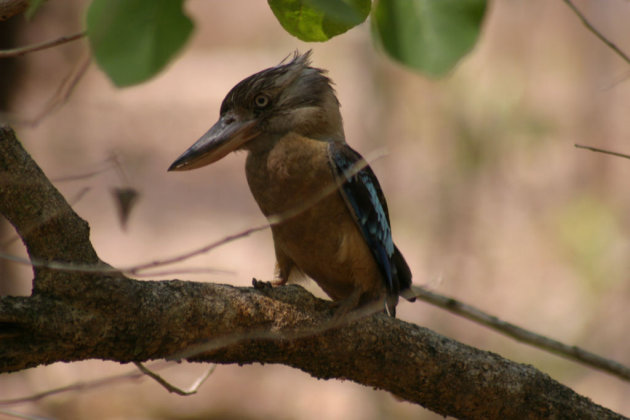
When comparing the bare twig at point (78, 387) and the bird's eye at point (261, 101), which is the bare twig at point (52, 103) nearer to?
the bare twig at point (78, 387)

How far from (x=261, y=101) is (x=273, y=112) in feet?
0.26

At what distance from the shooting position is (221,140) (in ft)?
10.9

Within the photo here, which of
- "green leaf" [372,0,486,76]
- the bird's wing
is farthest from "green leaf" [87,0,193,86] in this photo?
the bird's wing

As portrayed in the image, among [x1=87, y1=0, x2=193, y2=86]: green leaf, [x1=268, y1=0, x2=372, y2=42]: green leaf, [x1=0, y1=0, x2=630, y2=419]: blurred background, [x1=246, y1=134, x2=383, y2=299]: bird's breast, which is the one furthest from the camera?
[x1=0, y1=0, x2=630, y2=419]: blurred background

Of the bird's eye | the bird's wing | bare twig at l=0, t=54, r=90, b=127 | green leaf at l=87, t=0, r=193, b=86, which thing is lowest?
the bird's wing

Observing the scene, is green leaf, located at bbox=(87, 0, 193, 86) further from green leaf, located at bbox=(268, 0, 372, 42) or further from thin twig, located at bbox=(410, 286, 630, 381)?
Answer: thin twig, located at bbox=(410, 286, 630, 381)

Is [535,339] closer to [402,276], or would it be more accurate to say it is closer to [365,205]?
[402,276]

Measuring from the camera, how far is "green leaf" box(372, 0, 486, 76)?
3.20 ft

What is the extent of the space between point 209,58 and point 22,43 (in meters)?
2.29

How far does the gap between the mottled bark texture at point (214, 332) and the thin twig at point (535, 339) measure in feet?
1.76

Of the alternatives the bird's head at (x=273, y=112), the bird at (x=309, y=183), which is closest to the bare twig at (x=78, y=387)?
the bird at (x=309, y=183)

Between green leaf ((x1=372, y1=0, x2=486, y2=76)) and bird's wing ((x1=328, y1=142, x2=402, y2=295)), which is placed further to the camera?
bird's wing ((x1=328, y1=142, x2=402, y2=295))

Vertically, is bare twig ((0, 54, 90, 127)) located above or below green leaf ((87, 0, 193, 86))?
below

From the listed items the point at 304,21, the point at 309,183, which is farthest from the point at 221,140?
the point at 304,21
